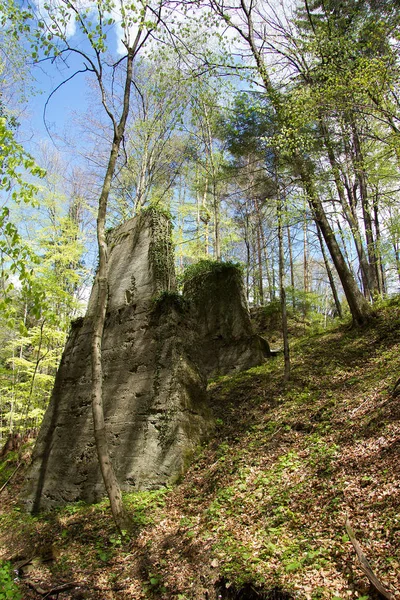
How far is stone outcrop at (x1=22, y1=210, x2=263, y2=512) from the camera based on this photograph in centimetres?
625

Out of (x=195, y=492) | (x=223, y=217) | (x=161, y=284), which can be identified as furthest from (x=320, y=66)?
(x=223, y=217)

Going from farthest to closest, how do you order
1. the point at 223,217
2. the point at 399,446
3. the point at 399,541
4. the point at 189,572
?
the point at 223,217 → the point at 399,446 → the point at 189,572 → the point at 399,541

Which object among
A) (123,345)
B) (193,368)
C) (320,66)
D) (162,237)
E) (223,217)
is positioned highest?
(223,217)

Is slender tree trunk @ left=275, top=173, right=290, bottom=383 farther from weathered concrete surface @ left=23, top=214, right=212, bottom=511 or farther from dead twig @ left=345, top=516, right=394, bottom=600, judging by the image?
dead twig @ left=345, top=516, right=394, bottom=600

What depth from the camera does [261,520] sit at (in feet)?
14.0

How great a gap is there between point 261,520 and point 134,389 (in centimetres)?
338

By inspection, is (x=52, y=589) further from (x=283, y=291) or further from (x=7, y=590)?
(x=283, y=291)

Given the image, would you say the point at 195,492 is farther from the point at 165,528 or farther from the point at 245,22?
the point at 245,22

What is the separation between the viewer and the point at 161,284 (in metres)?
7.60

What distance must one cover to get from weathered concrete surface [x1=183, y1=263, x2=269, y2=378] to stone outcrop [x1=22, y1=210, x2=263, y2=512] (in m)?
4.16

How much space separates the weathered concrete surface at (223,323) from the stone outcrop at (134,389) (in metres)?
4.16

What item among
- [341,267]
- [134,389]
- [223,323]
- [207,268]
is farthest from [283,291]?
[207,268]

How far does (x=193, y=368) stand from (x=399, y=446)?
3.78 m

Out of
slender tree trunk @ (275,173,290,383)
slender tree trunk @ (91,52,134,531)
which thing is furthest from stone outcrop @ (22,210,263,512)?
slender tree trunk @ (275,173,290,383)
